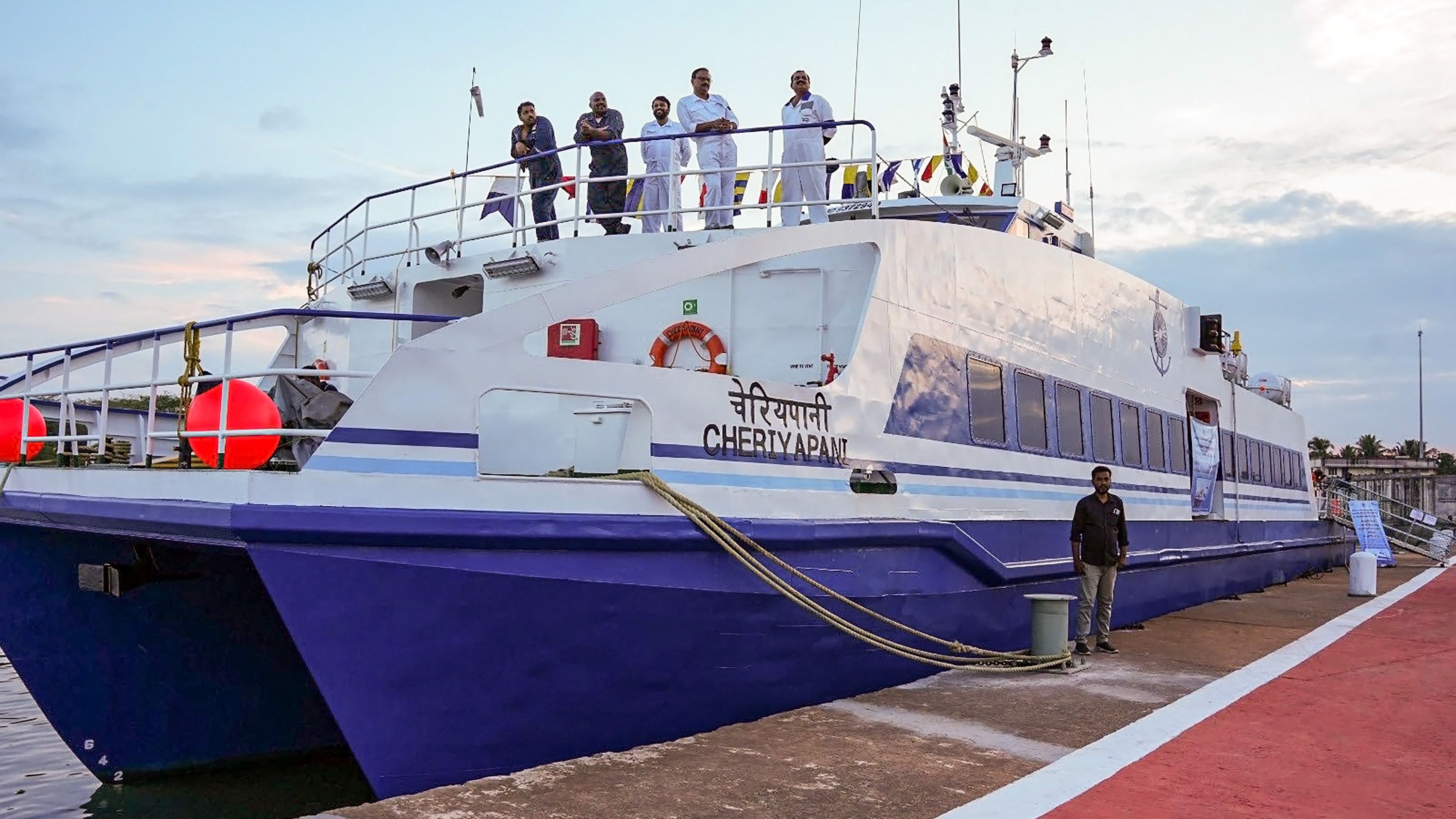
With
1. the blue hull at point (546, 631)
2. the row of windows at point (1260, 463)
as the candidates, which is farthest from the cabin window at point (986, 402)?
the row of windows at point (1260, 463)

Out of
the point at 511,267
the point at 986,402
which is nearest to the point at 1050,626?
the point at 986,402

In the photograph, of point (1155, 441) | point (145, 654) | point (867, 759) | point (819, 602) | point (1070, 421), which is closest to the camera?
point (867, 759)

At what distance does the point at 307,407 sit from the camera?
5.53 metres

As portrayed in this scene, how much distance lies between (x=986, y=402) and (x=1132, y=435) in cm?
345

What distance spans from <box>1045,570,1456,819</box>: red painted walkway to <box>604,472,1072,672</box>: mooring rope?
159cm

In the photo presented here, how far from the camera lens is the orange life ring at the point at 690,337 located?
289 inches

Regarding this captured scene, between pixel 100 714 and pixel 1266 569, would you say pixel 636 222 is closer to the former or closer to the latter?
pixel 100 714

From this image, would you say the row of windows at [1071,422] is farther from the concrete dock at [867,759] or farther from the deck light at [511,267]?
the deck light at [511,267]

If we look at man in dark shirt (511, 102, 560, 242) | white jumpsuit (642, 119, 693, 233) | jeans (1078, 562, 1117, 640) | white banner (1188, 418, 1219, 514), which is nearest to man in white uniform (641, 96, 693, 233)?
white jumpsuit (642, 119, 693, 233)

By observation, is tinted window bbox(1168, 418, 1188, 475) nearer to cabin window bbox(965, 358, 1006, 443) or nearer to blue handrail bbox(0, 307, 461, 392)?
cabin window bbox(965, 358, 1006, 443)

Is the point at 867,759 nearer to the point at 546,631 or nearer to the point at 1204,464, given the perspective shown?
the point at 546,631

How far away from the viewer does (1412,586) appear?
1656 centimetres

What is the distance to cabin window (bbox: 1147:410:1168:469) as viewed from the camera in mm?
11469

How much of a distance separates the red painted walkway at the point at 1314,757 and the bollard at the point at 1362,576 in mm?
7075
